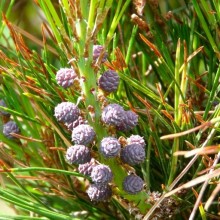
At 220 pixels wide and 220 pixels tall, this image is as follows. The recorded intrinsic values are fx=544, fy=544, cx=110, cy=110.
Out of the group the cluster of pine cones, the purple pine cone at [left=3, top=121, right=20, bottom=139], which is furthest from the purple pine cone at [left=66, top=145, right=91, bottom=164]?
the purple pine cone at [left=3, top=121, right=20, bottom=139]

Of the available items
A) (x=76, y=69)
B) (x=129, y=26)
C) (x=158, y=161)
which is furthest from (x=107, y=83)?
(x=129, y=26)

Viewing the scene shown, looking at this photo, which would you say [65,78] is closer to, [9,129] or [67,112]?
[67,112]

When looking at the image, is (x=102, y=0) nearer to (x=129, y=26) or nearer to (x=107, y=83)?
(x=107, y=83)

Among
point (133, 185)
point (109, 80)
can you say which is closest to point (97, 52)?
point (109, 80)

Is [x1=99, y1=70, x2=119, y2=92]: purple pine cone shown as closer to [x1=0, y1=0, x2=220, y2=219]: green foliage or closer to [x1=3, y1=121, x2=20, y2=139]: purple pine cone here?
[x1=0, y1=0, x2=220, y2=219]: green foliage

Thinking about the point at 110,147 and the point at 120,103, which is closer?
the point at 110,147

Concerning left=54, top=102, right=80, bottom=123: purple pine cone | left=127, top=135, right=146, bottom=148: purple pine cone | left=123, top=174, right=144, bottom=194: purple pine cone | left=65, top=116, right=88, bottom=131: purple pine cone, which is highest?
left=54, top=102, right=80, bottom=123: purple pine cone

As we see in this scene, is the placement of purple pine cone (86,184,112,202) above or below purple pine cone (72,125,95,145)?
below
